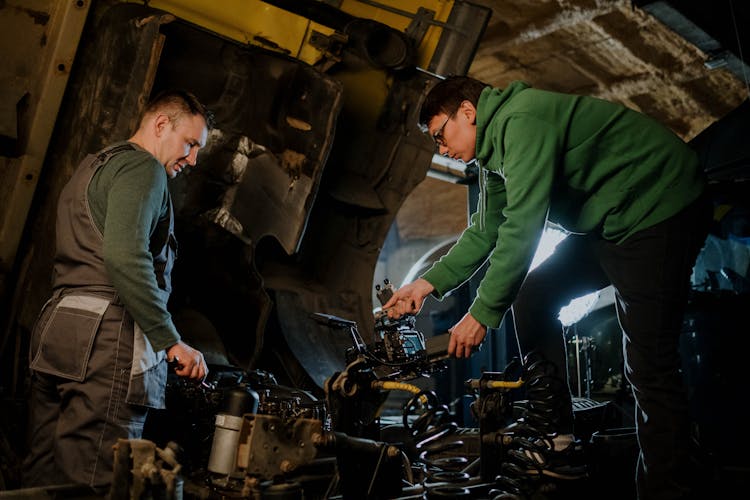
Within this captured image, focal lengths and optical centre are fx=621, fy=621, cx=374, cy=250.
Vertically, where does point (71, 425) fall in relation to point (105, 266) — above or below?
below

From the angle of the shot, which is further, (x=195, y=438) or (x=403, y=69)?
(x=403, y=69)

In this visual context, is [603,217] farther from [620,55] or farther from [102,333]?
[620,55]

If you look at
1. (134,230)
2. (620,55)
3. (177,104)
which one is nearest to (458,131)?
(177,104)

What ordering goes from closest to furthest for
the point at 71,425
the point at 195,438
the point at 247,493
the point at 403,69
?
1. the point at 247,493
2. the point at 71,425
3. the point at 195,438
4. the point at 403,69

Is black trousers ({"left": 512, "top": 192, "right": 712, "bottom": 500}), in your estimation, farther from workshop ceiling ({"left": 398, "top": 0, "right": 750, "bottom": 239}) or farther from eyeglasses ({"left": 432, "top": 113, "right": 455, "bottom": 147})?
workshop ceiling ({"left": 398, "top": 0, "right": 750, "bottom": 239})

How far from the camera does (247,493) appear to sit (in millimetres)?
1563

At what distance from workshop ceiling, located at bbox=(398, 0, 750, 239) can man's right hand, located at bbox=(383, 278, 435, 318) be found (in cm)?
287

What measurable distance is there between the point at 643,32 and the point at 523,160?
3.74m

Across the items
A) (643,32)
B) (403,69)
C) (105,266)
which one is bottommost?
(105,266)

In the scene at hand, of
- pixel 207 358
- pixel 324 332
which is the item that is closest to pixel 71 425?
pixel 207 358

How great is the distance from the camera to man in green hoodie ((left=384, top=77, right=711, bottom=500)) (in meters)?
1.87

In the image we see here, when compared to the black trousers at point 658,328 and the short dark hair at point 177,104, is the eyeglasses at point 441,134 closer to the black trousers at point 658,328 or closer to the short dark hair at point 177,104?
the black trousers at point 658,328

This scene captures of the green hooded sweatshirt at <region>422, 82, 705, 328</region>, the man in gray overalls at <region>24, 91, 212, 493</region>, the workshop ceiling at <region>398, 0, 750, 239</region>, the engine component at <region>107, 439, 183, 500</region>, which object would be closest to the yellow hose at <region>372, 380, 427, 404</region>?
the green hooded sweatshirt at <region>422, 82, 705, 328</region>

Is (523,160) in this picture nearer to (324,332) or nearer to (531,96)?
(531,96)
